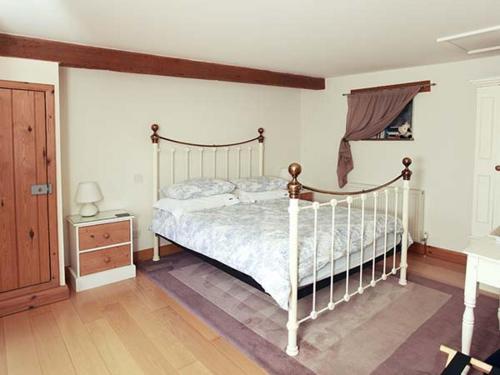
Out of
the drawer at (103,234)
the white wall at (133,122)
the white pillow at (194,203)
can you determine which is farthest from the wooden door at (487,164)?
the drawer at (103,234)

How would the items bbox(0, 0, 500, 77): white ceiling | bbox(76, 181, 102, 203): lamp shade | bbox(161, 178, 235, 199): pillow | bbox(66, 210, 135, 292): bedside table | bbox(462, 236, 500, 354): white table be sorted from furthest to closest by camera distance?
1. bbox(161, 178, 235, 199): pillow
2. bbox(76, 181, 102, 203): lamp shade
3. bbox(66, 210, 135, 292): bedside table
4. bbox(0, 0, 500, 77): white ceiling
5. bbox(462, 236, 500, 354): white table

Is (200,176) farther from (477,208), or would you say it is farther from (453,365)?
(453,365)

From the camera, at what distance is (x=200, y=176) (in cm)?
468

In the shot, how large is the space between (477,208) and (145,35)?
327 centimetres

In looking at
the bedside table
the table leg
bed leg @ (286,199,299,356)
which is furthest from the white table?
the bedside table

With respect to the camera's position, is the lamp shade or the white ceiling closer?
the white ceiling

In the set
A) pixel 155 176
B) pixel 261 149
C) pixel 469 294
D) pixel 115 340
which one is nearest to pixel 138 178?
pixel 155 176

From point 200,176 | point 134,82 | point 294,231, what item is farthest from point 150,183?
point 294,231

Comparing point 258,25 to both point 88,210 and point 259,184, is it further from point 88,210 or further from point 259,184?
point 88,210

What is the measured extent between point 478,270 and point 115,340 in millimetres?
2389

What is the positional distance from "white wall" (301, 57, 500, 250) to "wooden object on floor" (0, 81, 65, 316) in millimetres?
3724

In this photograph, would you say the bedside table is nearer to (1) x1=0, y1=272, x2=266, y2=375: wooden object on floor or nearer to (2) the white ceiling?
(1) x1=0, y1=272, x2=266, y2=375: wooden object on floor

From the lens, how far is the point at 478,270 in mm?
2002

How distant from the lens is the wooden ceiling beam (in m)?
2.94
